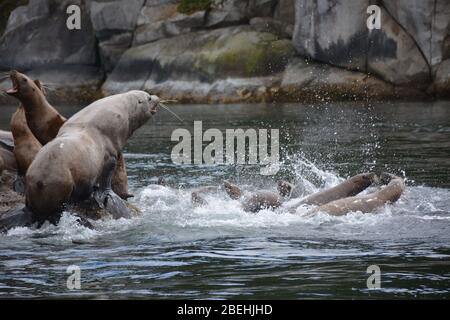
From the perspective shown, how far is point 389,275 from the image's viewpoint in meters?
8.05

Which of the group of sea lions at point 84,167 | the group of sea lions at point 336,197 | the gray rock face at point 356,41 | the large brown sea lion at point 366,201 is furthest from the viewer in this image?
the gray rock face at point 356,41

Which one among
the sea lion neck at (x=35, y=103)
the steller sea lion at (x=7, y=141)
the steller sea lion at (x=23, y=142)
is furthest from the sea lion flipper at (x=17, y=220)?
the steller sea lion at (x=7, y=141)

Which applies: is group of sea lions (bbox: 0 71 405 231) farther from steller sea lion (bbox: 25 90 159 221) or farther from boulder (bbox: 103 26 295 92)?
boulder (bbox: 103 26 295 92)

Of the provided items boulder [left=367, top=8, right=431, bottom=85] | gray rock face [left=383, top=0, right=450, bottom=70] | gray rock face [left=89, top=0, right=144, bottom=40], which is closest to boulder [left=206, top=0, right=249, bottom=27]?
gray rock face [left=89, top=0, right=144, bottom=40]

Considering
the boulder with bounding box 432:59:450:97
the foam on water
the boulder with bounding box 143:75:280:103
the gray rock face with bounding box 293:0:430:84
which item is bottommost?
the foam on water

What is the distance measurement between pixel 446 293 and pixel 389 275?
77 cm

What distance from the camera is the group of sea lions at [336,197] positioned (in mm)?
11242

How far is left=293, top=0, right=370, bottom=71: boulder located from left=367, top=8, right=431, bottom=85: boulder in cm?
40

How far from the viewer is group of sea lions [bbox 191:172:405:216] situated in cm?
1124

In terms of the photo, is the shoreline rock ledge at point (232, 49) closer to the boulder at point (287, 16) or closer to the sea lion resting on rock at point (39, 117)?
the boulder at point (287, 16)

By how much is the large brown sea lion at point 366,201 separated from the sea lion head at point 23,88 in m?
3.89

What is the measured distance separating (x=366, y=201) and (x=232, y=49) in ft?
72.1
